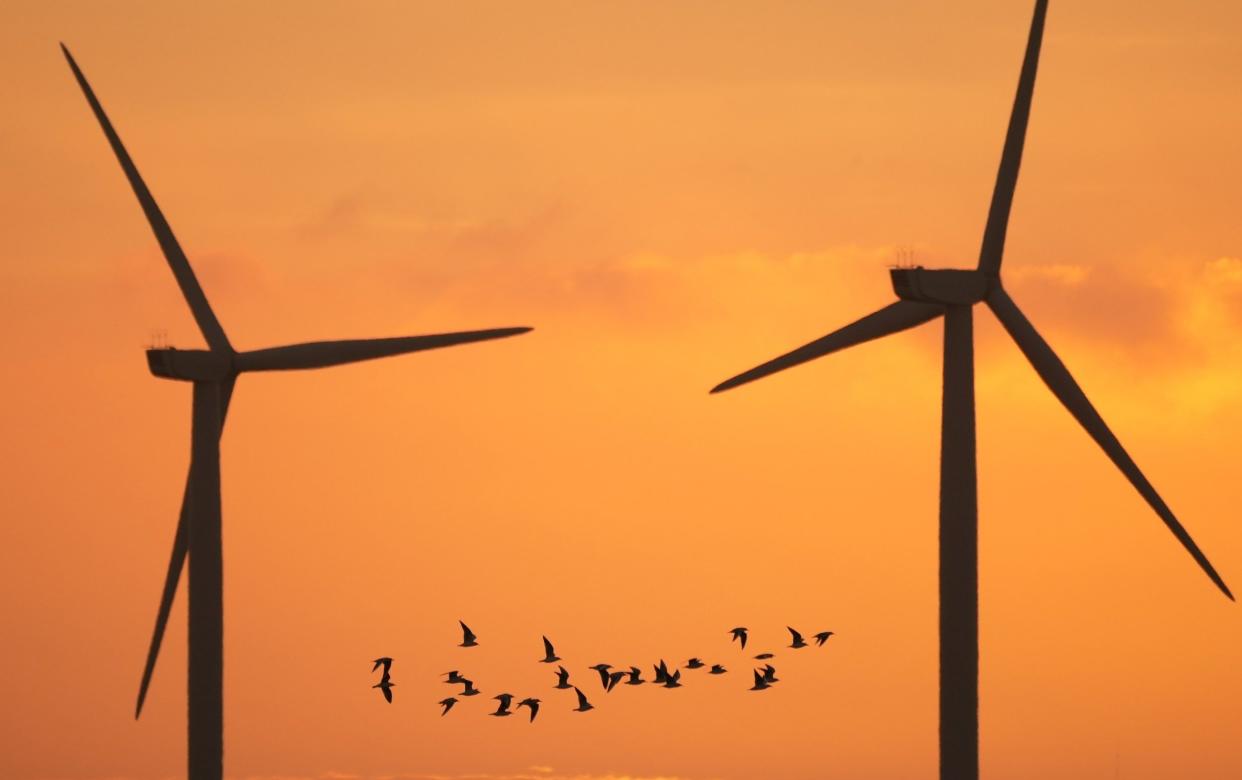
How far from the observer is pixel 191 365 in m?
136

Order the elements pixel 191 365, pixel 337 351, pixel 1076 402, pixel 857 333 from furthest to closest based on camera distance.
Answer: pixel 191 365, pixel 337 351, pixel 857 333, pixel 1076 402

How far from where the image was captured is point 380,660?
Result: 15088 centimetres

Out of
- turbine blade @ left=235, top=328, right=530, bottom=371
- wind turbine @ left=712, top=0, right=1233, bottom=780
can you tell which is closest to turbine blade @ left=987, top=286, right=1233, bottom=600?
wind turbine @ left=712, top=0, right=1233, bottom=780

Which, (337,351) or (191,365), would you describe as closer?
(337,351)

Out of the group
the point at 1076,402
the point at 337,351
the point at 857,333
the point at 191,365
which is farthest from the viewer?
the point at 191,365

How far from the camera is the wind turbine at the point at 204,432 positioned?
432 feet

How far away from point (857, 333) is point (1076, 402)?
31.5 ft

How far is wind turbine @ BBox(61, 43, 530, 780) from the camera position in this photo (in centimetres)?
13162

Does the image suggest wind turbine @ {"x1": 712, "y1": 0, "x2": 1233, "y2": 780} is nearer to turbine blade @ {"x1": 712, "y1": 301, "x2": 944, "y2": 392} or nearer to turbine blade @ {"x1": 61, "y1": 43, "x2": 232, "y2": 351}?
turbine blade @ {"x1": 712, "y1": 301, "x2": 944, "y2": 392}

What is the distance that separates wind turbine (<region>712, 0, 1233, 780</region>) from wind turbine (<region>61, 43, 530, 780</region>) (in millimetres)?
18817

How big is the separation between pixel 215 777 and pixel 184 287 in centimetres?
2148

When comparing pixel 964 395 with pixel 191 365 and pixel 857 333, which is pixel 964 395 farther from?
pixel 191 365

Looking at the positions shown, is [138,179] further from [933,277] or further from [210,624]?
[933,277]

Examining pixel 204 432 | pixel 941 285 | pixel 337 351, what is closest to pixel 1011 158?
pixel 941 285
